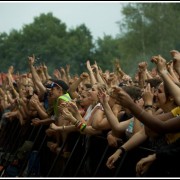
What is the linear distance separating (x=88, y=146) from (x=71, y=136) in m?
0.95

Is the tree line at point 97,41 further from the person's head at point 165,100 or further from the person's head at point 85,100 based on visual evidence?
the person's head at point 165,100

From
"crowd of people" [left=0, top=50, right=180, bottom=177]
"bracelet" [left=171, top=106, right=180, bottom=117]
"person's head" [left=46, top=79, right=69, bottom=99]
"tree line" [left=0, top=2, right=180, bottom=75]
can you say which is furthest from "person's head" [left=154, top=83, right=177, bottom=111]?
"tree line" [left=0, top=2, right=180, bottom=75]

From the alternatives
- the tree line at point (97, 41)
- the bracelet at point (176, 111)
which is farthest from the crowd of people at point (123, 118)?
the tree line at point (97, 41)

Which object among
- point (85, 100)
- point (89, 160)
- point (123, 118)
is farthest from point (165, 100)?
point (85, 100)

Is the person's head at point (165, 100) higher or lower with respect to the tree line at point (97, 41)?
lower

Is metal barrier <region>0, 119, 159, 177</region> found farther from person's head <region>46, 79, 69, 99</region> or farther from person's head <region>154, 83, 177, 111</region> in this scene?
person's head <region>46, 79, 69, 99</region>

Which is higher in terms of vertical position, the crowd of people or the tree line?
the tree line

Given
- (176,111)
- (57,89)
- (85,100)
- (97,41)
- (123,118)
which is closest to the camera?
(176,111)

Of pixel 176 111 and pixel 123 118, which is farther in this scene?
pixel 123 118

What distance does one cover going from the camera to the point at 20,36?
330 feet

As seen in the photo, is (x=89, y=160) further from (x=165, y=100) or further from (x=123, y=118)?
(x=165, y=100)

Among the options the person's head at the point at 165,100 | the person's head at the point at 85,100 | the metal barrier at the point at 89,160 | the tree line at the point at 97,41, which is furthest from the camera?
the tree line at the point at 97,41

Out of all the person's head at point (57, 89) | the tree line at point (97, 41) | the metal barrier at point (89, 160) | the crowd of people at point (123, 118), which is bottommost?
the metal barrier at point (89, 160)

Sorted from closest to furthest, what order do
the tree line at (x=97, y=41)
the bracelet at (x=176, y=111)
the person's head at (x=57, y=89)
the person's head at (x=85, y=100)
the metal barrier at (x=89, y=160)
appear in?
the bracelet at (x=176, y=111)
the metal barrier at (x=89, y=160)
the person's head at (x=85, y=100)
the person's head at (x=57, y=89)
the tree line at (x=97, y=41)
